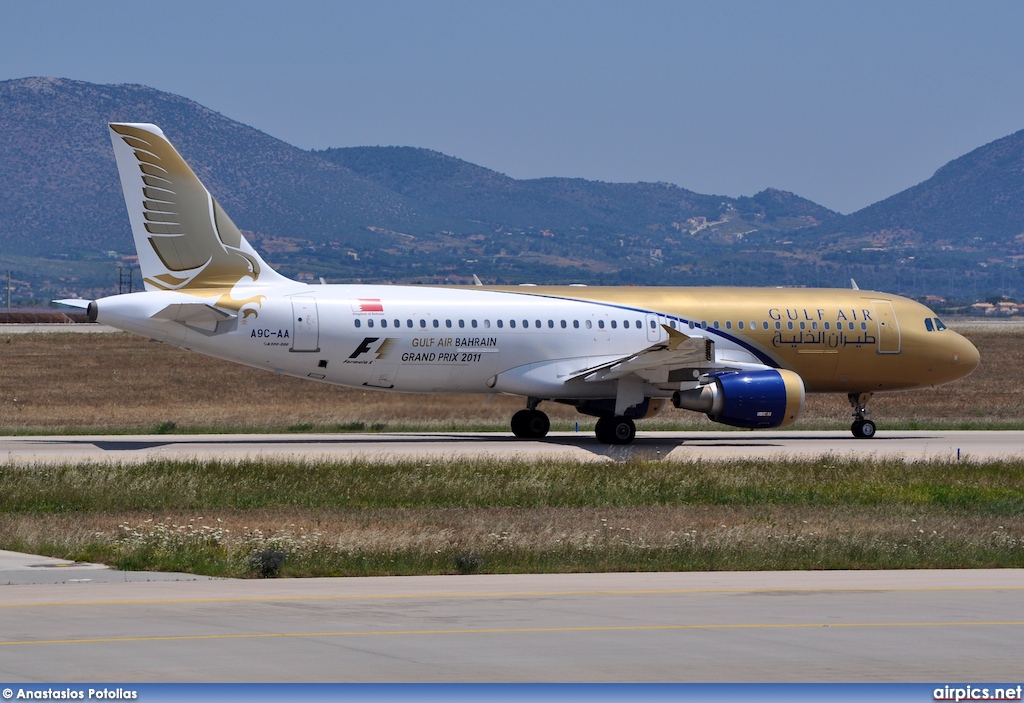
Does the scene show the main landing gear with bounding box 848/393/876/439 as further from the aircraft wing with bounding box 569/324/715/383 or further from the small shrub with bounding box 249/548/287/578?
the small shrub with bounding box 249/548/287/578

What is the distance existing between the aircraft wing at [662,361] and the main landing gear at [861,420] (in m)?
6.23

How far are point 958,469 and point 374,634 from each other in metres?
17.5

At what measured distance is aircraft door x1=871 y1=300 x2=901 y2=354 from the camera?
36.2 metres

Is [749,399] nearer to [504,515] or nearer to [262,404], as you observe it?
[504,515]

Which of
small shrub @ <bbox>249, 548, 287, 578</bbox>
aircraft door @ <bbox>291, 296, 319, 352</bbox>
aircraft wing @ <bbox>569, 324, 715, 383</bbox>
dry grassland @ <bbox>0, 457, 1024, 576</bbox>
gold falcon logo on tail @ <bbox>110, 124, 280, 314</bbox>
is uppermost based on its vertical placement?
gold falcon logo on tail @ <bbox>110, 124, 280, 314</bbox>

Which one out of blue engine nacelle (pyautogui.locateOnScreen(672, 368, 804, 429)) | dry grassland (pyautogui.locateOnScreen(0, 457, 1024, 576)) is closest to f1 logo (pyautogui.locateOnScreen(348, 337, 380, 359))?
dry grassland (pyautogui.locateOnScreen(0, 457, 1024, 576))

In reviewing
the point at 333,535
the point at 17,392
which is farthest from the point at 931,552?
the point at 17,392

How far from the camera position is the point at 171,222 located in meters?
30.9

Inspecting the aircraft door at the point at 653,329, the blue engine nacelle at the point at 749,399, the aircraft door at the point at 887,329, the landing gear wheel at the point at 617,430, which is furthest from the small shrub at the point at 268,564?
the aircraft door at the point at 887,329

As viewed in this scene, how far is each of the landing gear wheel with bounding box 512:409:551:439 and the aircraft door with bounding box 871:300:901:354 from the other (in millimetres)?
8655

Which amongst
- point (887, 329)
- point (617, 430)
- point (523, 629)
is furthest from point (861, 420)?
point (523, 629)

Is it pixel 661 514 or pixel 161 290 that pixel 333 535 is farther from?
A: pixel 161 290

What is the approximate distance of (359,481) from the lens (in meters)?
23.9

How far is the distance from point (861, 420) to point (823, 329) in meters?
2.74
